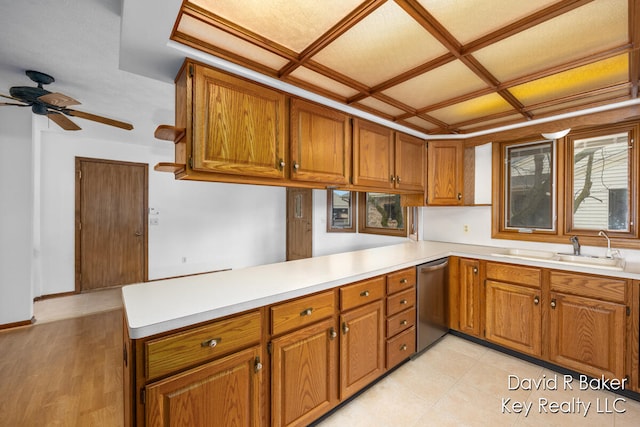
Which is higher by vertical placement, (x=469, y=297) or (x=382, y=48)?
(x=382, y=48)

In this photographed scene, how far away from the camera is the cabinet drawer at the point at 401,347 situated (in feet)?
6.93

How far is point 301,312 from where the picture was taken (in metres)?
1.53

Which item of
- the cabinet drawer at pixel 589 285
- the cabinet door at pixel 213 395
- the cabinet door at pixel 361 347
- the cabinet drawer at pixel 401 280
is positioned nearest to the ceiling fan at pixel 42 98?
the cabinet door at pixel 213 395

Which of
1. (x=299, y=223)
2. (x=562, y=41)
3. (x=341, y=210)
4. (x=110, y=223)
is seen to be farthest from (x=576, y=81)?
(x=110, y=223)

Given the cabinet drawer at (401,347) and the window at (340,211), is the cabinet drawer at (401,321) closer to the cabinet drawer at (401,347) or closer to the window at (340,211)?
the cabinet drawer at (401,347)

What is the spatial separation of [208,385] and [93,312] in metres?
3.39

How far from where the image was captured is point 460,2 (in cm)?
121

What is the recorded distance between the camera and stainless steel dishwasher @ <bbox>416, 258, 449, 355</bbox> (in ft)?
7.89

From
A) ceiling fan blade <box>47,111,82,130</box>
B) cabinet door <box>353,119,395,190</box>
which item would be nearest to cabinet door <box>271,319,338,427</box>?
cabinet door <box>353,119,395,190</box>

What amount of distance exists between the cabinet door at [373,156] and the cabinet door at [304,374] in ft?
4.27

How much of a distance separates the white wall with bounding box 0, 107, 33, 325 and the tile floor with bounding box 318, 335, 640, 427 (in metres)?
3.69

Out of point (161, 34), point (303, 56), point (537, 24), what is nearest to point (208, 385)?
point (161, 34)

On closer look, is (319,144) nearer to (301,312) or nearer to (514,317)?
(301,312)

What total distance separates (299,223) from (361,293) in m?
3.95
